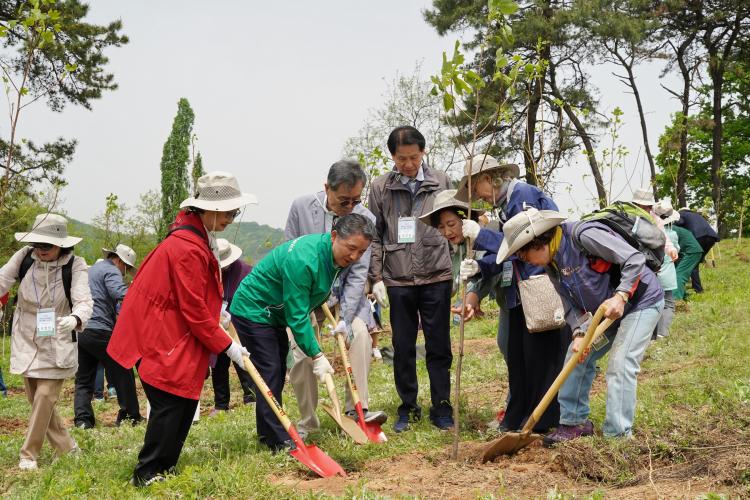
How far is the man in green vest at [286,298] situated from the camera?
15.1 feet

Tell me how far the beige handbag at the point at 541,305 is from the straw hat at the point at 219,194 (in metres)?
1.87

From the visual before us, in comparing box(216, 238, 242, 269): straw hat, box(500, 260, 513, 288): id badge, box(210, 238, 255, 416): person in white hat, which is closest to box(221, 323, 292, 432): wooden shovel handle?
box(500, 260, 513, 288): id badge

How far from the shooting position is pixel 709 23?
979 inches

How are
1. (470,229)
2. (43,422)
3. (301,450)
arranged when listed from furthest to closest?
(43,422) → (470,229) → (301,450)

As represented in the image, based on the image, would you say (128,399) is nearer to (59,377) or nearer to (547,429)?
(59,377)

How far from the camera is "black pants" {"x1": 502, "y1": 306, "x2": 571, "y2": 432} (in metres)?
5.16

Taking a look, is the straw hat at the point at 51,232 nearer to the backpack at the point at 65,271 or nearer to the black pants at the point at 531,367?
the backpack at the point at 65,271

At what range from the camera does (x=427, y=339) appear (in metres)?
5.77

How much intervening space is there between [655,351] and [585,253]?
15.3 ft

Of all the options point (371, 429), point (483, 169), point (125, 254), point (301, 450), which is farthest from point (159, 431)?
point (125, 254)

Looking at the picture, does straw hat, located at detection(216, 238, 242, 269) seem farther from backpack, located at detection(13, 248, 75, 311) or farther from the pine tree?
the pine tree

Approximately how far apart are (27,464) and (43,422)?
0.31 m

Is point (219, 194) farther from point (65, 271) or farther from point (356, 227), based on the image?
point (65, 271)

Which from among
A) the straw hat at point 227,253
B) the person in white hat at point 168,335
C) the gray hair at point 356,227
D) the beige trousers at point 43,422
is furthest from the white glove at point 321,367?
the straw hat at point 227,253
